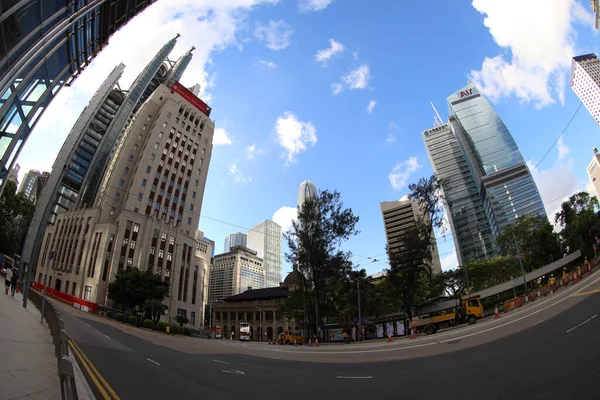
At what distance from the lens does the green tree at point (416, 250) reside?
35.2 metres

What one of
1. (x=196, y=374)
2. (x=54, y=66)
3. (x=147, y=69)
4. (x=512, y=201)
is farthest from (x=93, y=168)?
(x=512, y=201)

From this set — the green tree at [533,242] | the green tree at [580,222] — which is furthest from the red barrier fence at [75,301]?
the green tree at [580,222]

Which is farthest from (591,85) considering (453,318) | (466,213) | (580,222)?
(453,318)

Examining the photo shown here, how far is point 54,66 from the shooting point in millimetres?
12703

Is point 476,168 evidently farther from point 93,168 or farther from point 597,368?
point 597,368

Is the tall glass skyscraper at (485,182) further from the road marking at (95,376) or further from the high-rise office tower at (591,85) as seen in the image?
the road marking at (95,376)

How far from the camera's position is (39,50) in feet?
34.8

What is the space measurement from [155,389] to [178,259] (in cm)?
6249

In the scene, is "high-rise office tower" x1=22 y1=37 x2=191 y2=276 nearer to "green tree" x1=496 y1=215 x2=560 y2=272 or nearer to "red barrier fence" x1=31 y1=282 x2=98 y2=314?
"red barrier fence" x1=31 y1=282 x2=98 y2=314


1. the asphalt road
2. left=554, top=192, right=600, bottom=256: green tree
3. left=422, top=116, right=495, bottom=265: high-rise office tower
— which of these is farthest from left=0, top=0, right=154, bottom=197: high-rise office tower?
left=422, top=116, right=495, bottom=265: high-rise office tower

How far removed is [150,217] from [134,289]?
730 inches

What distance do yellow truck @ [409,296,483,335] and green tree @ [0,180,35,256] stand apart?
4855cm

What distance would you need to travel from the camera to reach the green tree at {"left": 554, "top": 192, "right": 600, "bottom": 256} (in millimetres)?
44066

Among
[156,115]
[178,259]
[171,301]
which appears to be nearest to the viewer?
[171,301]
